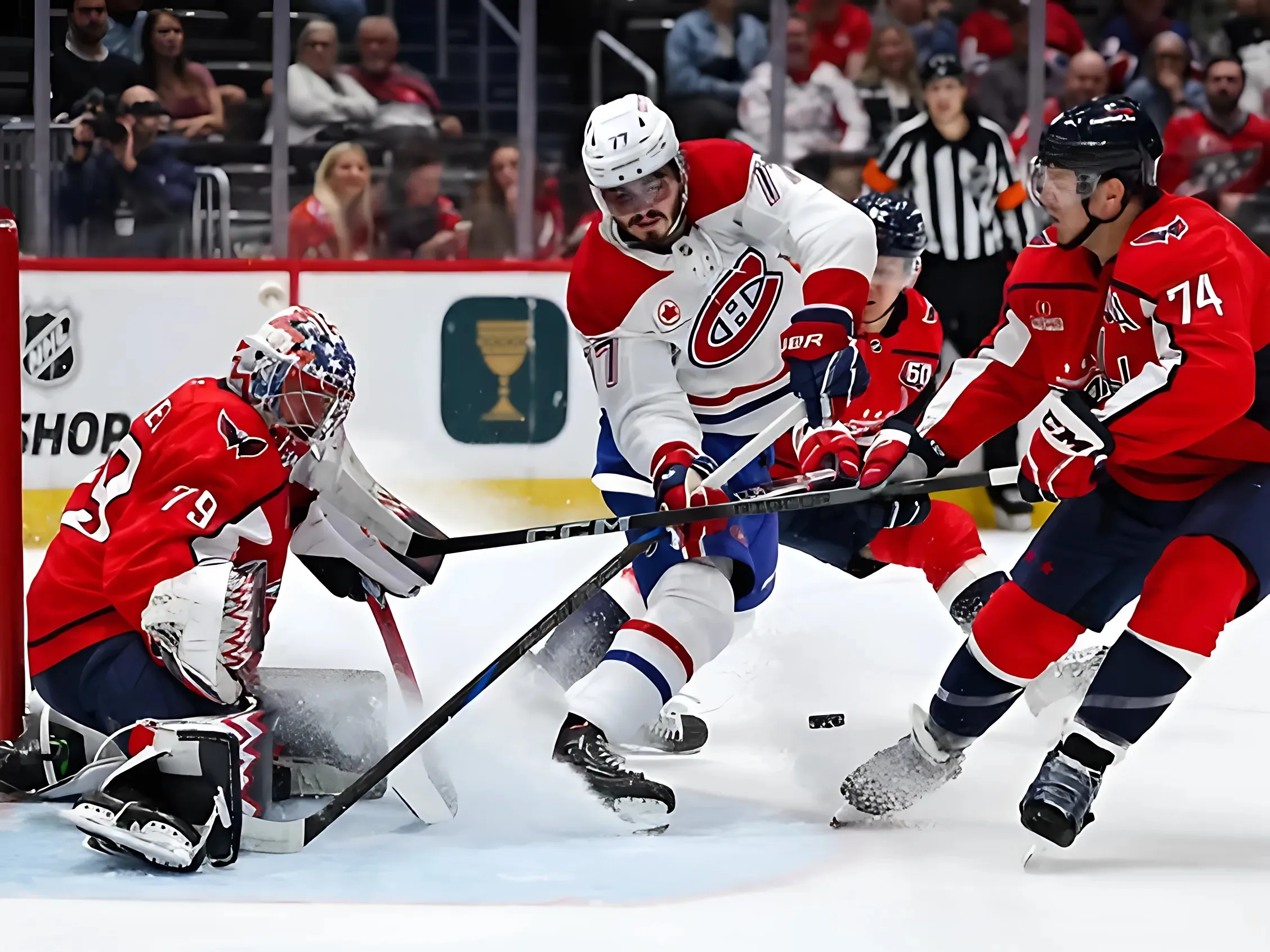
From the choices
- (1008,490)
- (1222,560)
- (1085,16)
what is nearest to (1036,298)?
(1222,560)

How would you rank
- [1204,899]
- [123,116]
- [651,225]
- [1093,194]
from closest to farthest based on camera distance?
[1204,899], [1093,194], [651,225], [123,116]

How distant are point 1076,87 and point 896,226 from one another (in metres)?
2.37

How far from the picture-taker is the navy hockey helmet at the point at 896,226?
3.85 metres

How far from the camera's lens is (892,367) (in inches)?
151

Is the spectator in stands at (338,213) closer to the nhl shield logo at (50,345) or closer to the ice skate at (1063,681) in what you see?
the nhl shield logo at (50,345)

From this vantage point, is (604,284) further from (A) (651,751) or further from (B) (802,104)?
(B) (802,104)

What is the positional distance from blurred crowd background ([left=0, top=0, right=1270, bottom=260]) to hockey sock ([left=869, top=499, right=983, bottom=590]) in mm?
2233

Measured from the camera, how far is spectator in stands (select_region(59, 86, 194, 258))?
558 centimetres

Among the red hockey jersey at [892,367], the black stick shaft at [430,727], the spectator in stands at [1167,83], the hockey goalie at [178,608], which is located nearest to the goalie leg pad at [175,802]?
the hockey goalie at [178,608]

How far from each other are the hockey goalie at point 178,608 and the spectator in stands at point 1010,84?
367 centimetres

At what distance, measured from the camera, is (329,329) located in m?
2.73

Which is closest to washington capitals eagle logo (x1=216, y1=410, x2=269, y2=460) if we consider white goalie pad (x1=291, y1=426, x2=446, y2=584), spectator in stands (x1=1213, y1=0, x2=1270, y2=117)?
white goalie pad (x1=291, y1=426, x2=446, y2=584)

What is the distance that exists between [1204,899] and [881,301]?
1810 millimetres

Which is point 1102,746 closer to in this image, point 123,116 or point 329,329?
point 329,329
